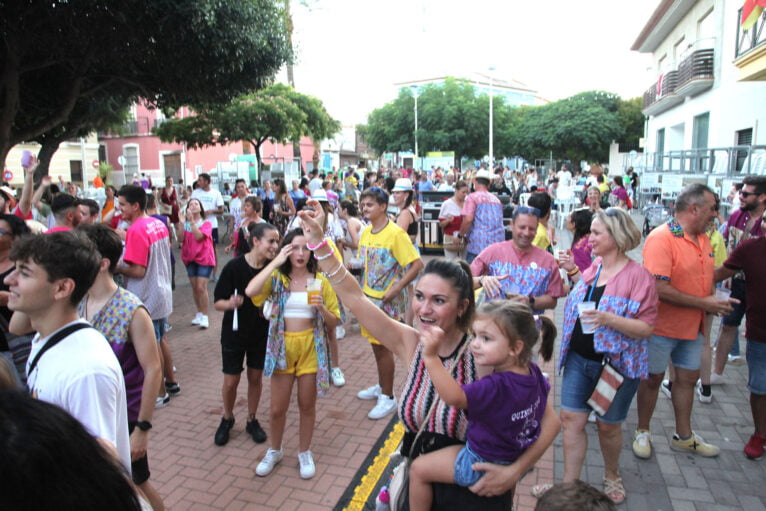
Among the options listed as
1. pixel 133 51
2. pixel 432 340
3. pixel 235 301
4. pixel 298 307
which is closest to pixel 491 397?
pixel 432 340

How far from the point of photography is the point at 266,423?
182 inches

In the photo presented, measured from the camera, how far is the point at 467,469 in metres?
2.02

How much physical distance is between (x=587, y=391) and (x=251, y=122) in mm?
19238

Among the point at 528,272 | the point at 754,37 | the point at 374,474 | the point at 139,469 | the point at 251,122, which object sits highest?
the point at 754,37

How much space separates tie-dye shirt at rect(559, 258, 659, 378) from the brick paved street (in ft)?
3.26

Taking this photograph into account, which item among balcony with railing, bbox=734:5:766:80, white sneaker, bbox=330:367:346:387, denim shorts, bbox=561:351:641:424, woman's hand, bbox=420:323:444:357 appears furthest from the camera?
balcony with railing, bbox=734:5:766:80

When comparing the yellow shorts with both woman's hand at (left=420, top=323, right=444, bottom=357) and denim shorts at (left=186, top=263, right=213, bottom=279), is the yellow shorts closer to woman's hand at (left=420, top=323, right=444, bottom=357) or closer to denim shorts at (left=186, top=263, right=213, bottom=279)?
woman's hand at (left=420, top=323, right=444, bottom=357)

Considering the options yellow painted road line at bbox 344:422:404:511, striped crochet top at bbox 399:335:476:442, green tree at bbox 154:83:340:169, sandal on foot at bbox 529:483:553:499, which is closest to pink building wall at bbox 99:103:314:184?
green tree at bbox 154:83:340:169

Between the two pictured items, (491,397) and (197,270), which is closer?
(491,397)

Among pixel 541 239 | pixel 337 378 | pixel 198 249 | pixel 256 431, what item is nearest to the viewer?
pixel 256 431

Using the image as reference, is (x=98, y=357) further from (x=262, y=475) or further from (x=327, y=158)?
(x=327, y=158)

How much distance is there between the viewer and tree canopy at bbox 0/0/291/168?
7746 millimetres

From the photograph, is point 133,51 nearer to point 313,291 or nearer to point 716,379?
point 313,291

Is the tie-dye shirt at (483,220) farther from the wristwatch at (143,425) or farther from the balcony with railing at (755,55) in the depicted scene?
the balcony with railing at (755,55)
